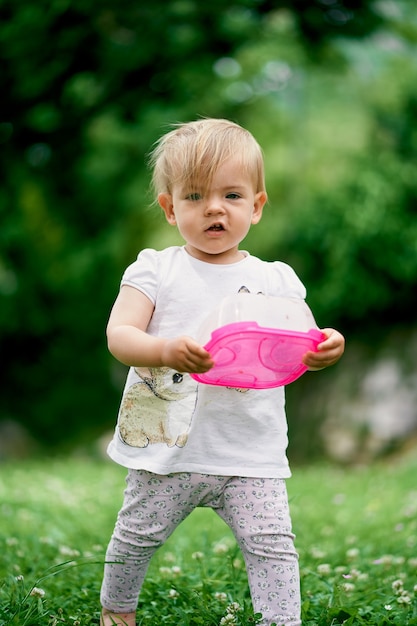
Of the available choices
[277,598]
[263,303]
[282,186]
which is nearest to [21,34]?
[263,303]

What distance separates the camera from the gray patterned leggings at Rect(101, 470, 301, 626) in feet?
7.32

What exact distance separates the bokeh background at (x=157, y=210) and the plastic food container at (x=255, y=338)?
0.72m

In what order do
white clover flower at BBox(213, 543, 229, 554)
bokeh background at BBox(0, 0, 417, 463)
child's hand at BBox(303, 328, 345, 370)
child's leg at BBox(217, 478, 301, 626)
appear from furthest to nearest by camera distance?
bokeh background at BBox(0, 0, 417, 463) < white clover flower at BBox(213, 543, 229, 554) < child's leg at BBox(217, 478, 301, 626) < child's hand at BBox(303, 328, 345, 370)

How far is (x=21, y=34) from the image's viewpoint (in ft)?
15.8

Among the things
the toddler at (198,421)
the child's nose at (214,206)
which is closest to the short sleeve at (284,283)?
the toddler at (198,421)

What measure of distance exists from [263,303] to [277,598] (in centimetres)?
82

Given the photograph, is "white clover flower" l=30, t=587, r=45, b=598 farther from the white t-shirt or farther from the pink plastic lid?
the pink plastic lid

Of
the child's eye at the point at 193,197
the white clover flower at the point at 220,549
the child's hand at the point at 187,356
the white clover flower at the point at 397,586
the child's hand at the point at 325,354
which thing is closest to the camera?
the child's hand at the point at 187,356

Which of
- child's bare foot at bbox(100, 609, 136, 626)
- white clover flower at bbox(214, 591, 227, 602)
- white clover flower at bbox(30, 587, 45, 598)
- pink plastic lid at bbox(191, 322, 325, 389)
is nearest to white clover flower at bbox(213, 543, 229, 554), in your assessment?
white clover flower at bbox(214, 591, 227, 602)

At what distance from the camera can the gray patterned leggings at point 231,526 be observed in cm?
223

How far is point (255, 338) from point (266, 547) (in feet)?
1.98

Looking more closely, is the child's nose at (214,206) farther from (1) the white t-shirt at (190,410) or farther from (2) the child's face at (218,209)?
(1) the white t-shirt at (190,410)

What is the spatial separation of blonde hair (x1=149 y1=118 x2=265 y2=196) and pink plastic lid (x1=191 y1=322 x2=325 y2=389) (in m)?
0.49

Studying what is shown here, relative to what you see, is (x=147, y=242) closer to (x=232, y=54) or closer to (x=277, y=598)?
(x=232, y=54)
